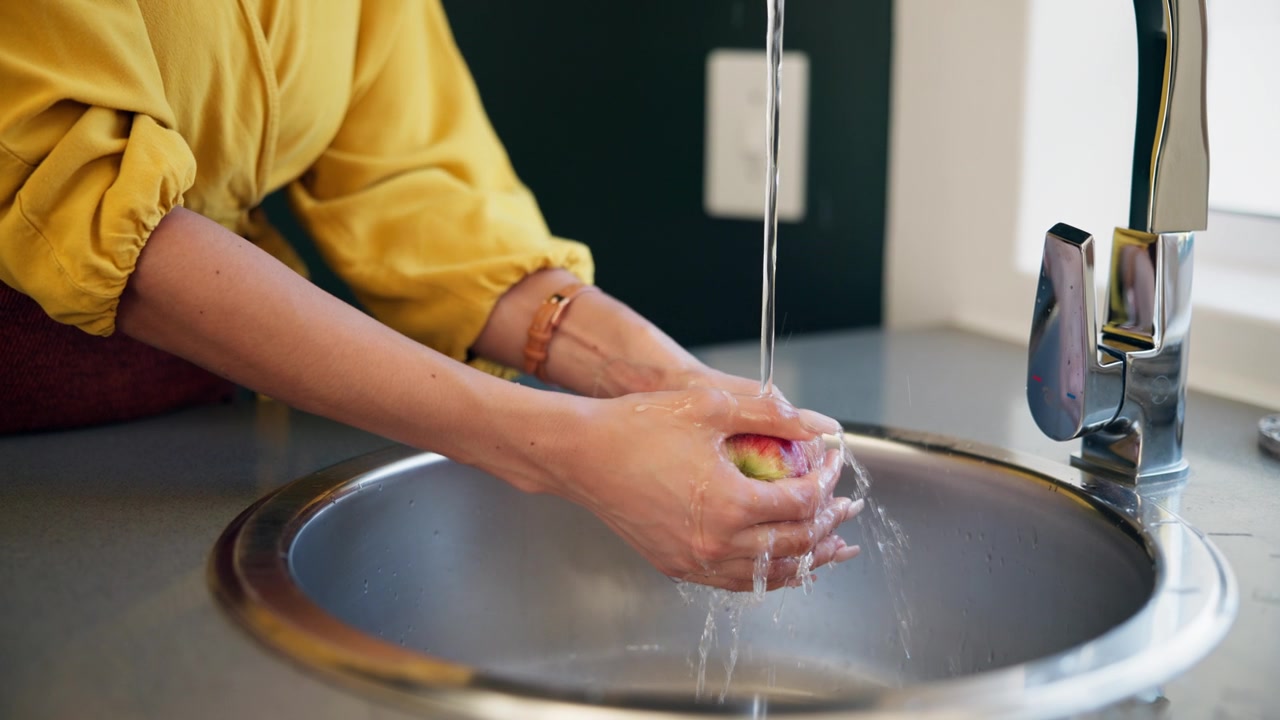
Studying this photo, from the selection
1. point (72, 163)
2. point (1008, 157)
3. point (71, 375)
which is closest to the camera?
point (72, 163)

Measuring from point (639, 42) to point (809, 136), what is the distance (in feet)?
0.69

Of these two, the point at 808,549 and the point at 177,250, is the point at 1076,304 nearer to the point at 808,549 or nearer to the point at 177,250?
the point at 808,549

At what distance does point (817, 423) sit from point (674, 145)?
705mm

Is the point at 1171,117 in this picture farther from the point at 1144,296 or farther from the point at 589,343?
the point at 589,343

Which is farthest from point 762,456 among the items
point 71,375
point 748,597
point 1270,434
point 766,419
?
point 71,375

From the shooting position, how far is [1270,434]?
0.87 metres

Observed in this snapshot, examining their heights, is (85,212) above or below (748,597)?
above

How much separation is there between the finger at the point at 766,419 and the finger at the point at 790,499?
3 centimetres

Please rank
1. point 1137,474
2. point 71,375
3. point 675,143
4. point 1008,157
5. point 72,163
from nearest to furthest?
point 72,163
point 1137,474
point 71,375
point 1008,157
point 675,143

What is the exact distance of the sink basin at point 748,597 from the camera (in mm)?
753

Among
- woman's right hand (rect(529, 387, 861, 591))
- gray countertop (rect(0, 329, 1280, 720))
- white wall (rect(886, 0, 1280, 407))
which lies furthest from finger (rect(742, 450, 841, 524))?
white wall (rect(886, 0, 1280, 407))

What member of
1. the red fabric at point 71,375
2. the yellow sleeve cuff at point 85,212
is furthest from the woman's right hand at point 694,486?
the red fabric at point 71,375

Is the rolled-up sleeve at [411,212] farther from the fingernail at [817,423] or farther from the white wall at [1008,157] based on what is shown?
the white wall at [1008,157]

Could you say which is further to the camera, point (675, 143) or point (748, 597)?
point (675, 143)
